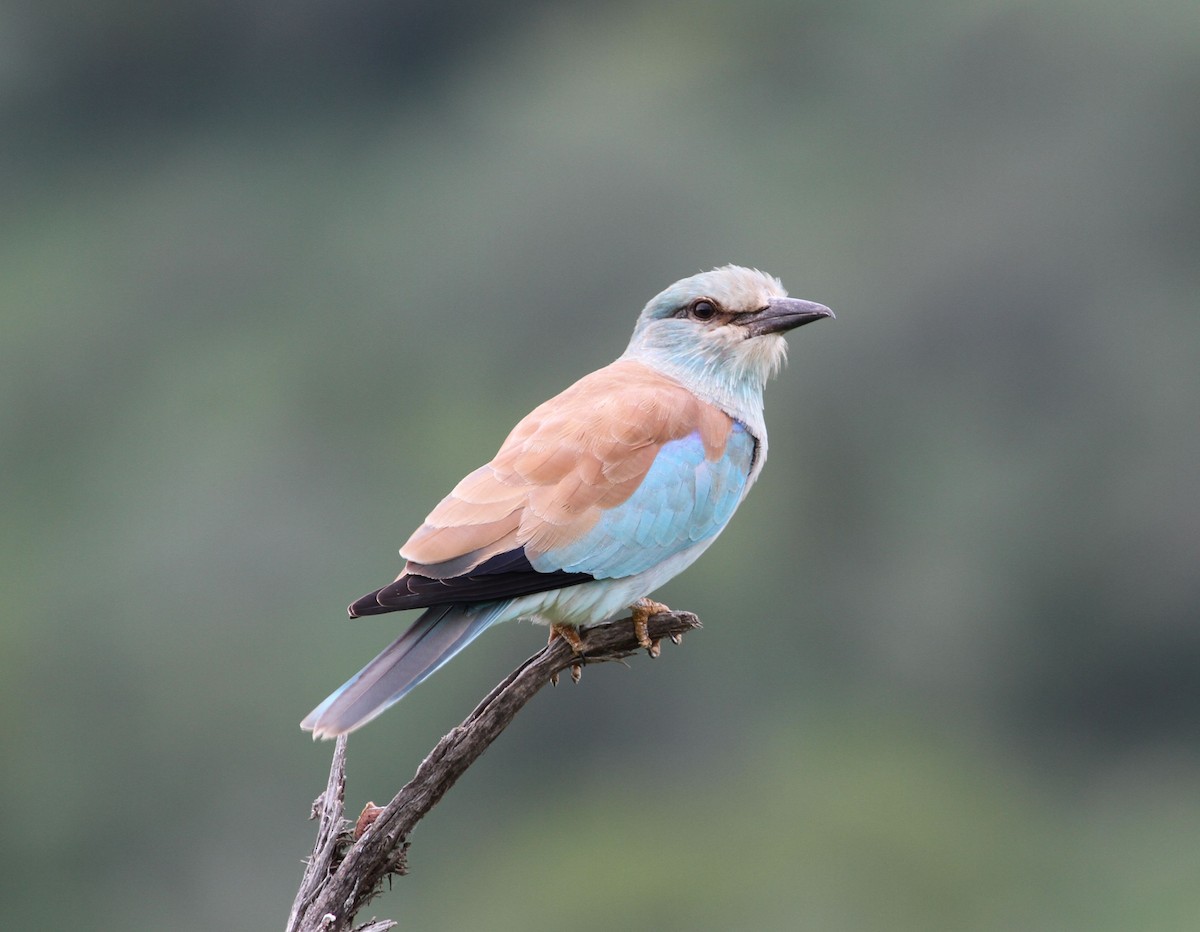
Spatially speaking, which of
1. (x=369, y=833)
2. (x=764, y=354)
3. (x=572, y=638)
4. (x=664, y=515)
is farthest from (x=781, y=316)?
(x=369, y=833)

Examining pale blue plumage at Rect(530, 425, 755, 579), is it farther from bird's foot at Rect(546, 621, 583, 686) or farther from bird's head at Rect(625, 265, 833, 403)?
bird's head at Rect(625, 265, 833, 403)

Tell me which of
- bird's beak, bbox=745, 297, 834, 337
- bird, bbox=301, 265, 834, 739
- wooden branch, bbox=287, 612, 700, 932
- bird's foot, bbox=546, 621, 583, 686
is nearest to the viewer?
wooden branch, bbox=287, 612, 700, 932

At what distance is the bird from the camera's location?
4352 millimetres

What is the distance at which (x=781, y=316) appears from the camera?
221 inches

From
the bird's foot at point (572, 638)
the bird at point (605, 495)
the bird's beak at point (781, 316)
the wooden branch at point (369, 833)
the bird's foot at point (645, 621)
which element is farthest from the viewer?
the bird's beak at point (781, 316)

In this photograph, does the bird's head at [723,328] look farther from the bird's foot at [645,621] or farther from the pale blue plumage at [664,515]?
the bird's foot at [645,621]

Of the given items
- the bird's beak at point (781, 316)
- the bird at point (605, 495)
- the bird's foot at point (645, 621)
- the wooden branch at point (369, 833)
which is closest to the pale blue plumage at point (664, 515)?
the bird at point (605, 495)

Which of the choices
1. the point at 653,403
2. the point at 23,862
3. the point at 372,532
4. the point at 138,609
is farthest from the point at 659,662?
the point at 653,403

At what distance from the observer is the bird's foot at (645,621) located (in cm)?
489

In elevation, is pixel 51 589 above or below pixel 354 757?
above

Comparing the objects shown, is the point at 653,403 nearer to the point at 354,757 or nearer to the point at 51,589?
the point at 354,757

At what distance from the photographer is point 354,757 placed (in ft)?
69.3

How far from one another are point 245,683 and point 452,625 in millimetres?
24451

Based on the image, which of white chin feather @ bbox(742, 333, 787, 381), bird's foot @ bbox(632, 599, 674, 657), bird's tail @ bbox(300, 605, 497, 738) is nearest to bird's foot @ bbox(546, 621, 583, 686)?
bird's foot @ bbox(632, 599, 674, 657)
